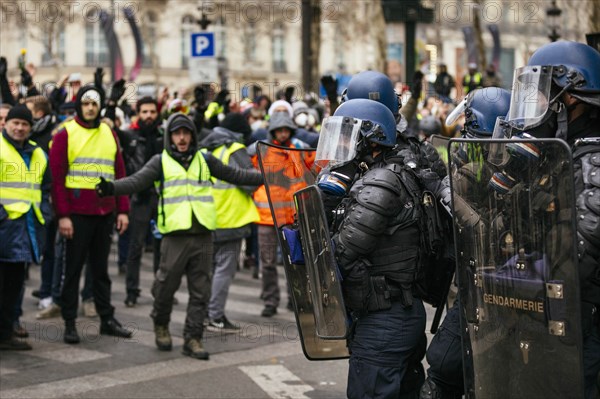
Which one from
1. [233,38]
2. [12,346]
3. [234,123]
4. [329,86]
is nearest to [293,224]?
[12,346]

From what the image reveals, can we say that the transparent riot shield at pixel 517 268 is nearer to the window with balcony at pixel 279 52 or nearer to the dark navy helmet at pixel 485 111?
the dark navy helmet at pixel 485 111

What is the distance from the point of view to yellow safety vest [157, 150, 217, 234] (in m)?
8.11

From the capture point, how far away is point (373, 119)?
205 inches

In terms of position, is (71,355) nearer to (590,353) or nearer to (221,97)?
(221,97)

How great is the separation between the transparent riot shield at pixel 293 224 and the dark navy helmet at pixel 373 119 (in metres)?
0.59

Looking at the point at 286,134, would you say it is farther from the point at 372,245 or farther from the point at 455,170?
the point at 455,170

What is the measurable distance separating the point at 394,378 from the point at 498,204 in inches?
51.4

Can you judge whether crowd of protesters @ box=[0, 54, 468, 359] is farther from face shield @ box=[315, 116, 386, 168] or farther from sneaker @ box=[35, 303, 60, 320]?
face shield @ box=[315, 116, 386, 168]

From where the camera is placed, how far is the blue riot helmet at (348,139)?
5.14m

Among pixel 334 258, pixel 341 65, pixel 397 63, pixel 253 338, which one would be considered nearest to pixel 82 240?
pixel 253 338

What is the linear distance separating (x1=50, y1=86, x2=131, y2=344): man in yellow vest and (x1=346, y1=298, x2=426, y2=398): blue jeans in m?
3.96

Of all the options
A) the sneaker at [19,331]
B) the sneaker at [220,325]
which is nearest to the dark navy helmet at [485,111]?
the sneaker at [220,325]

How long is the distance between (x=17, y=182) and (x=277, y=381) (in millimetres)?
2600

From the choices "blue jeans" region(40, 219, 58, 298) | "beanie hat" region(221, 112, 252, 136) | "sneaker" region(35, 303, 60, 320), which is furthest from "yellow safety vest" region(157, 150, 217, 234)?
"blue jeans" region(40, 219, 58, 298)
